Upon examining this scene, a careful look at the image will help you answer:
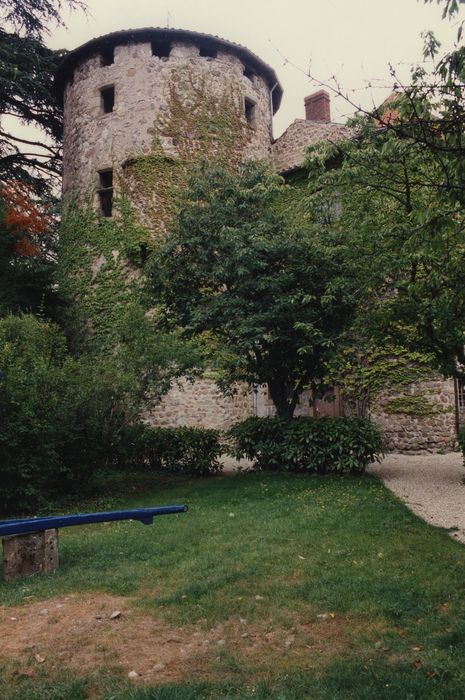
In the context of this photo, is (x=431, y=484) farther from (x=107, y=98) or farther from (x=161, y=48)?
(x=107, y=98)

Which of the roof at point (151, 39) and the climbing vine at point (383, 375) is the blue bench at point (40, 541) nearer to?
the climbing vine at point (383, 375)

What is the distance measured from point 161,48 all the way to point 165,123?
3078mm

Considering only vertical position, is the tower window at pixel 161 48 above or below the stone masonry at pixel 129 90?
above

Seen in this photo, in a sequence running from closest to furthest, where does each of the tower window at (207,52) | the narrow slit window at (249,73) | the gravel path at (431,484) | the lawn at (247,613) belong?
the lawn at (247,613) < the gravel path at (431,484) < the tower window at (207,52) < the narrow slit window at (249,73)

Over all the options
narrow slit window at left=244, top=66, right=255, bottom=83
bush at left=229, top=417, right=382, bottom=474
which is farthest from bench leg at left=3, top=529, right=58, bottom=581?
narrow slit window at left=244, top=66, right=255, bottom=83

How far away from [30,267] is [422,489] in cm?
1268

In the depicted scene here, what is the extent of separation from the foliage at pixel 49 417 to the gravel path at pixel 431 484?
209 inches

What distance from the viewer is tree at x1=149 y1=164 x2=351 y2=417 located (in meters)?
10.8

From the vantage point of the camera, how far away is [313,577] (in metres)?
5.05

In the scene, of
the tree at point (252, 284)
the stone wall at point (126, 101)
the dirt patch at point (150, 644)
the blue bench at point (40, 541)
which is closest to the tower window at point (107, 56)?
the stone wall at point (126, 101)

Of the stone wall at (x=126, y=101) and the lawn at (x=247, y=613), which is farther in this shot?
the stone wall at (x=126, y=101)

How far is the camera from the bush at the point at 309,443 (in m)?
10.5

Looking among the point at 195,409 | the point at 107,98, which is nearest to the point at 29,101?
the point at 107,98

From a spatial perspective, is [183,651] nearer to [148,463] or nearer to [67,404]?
[67,404]
